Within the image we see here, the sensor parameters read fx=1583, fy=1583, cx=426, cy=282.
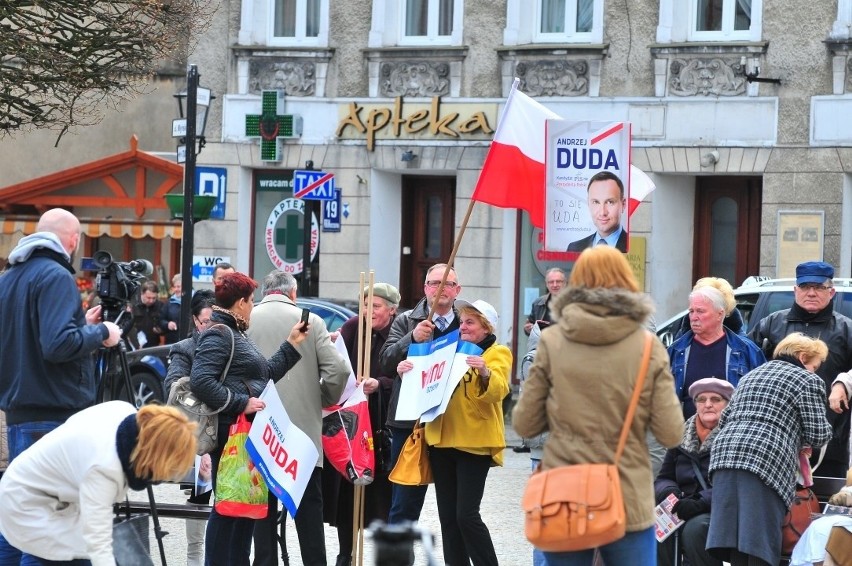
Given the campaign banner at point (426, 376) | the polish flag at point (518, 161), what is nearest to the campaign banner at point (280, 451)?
the campaign banner at point (426, 376)

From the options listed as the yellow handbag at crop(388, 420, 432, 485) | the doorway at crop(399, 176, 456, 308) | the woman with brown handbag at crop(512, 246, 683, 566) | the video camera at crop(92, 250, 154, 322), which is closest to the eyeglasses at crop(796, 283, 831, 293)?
the yellow handbag at crop(388, 420, 432, 485)

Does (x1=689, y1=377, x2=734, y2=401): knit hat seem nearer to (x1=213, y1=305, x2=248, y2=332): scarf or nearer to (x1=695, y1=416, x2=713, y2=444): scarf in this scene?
(x1=695, y1=416, x2=713, y2=444): scarf

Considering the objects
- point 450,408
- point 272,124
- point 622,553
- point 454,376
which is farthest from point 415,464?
point 272,124

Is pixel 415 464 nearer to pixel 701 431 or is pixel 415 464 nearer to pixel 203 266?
pixel 701 431

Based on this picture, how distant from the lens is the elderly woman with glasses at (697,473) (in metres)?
8.84

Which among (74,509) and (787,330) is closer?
(74,509)

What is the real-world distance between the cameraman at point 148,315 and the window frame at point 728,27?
26.7 ft

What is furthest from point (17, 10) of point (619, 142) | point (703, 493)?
point (703, 493)

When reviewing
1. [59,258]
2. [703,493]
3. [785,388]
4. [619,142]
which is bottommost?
[703,493]

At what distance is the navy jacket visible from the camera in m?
7.98

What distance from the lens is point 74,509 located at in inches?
265

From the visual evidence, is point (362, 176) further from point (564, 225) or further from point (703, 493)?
point (703, 493)

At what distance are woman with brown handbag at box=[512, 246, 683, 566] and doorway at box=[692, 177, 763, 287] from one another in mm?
16069

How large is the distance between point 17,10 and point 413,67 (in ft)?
23.3
